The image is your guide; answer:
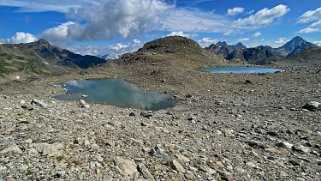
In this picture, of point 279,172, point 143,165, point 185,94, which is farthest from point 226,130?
point 185,94

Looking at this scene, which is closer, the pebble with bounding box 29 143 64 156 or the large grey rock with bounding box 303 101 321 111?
the pebble with bounding box 29 143 64 156

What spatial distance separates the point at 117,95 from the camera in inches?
1818

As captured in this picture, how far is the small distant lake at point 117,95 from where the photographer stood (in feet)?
127

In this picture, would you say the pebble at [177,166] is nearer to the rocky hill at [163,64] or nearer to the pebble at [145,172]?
the pebble at [145,172]

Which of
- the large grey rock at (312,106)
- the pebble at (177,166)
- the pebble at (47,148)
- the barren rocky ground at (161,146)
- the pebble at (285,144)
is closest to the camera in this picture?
the barren rocky ground at (161,146)

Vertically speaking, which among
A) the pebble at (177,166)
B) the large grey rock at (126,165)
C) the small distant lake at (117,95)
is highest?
the large grey rock at (126,165)

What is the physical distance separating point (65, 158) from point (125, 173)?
2.29 metres

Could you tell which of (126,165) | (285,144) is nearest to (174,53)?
(285,144)

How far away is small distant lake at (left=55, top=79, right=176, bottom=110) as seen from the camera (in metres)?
38.8

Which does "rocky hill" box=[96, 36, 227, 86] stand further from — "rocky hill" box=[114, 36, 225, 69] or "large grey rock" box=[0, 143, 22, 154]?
"large grey rock" box=[0, 143, 22, 154]

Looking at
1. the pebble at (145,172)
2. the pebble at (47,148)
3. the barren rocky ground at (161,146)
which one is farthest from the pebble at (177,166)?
the pebble at (47,148)

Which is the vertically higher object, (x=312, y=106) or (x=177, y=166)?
(x=177, y=166)

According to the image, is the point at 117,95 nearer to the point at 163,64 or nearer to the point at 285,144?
the point at 285,144

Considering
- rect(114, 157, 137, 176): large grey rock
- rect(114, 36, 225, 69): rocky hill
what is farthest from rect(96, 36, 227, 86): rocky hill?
rect(114, 157, 137, 176): large grey rock
